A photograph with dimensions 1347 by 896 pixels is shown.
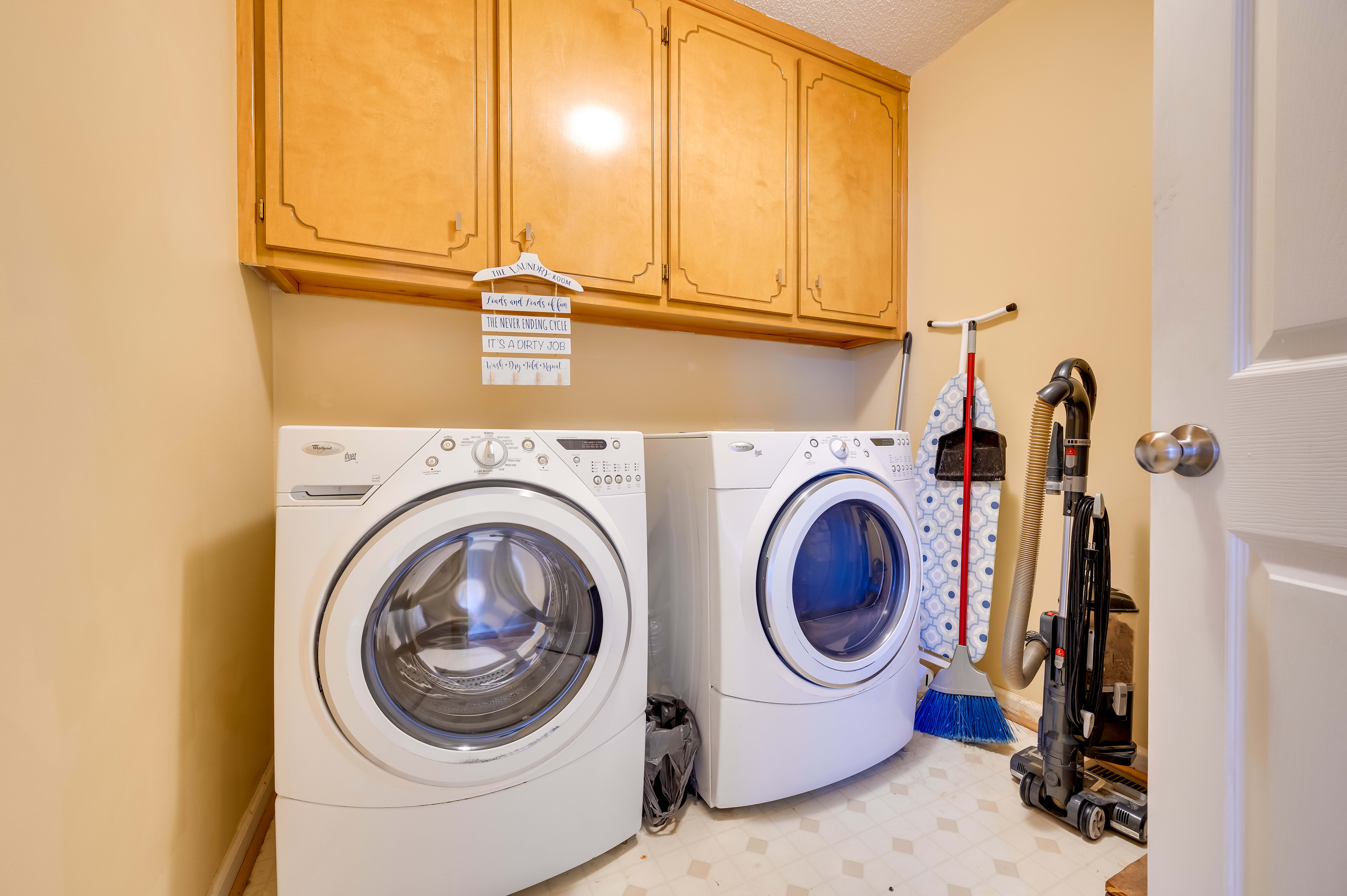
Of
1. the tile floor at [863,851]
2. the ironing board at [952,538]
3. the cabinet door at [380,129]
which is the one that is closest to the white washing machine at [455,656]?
the tile floor at [863,851]

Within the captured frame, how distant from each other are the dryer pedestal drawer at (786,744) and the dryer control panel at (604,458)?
579 mm

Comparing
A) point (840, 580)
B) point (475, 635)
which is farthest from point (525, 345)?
point (840, 580)

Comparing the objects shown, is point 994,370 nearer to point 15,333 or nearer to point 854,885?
point 854,885

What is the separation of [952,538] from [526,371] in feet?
4.97

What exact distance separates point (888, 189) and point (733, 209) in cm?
76

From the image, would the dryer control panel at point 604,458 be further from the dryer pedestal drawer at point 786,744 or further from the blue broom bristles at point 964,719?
the blue broom bristles at point 964,719

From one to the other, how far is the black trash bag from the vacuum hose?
799 millimetres

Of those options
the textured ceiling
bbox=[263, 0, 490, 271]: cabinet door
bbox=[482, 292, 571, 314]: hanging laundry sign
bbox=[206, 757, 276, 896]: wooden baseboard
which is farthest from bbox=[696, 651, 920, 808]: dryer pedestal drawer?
the textured ceiling

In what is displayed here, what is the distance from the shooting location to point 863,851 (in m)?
1.21

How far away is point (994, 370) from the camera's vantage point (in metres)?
1.83

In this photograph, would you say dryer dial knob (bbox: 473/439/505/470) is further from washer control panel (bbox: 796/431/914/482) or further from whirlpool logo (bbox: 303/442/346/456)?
washer control panel (bbox: 796/431/914/482)

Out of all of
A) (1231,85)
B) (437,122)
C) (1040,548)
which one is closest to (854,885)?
(1040,548)

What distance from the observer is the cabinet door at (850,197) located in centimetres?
194

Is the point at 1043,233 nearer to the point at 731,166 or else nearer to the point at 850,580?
the point at 731,166
